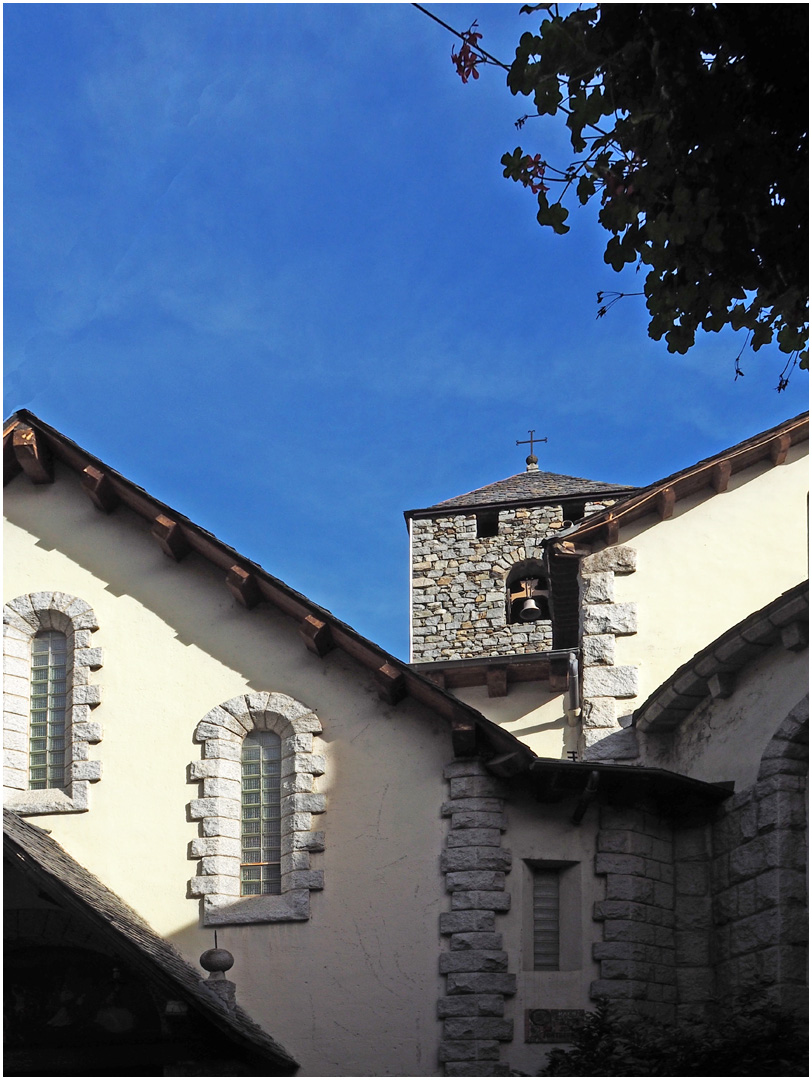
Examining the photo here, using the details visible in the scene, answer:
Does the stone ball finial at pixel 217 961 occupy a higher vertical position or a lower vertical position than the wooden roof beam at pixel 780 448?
lower

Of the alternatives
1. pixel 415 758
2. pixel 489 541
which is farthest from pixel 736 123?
pixel 489 541

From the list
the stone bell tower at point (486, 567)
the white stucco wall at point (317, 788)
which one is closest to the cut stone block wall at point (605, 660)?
the white stucco wall at point (317, 788)

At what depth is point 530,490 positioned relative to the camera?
3081 cm

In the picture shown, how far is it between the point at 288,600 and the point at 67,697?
242 centimetres

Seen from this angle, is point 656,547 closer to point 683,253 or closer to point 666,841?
point 666,841

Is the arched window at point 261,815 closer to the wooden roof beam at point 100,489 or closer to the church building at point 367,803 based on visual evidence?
the church building at point 367,803

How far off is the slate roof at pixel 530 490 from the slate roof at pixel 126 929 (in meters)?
18.1

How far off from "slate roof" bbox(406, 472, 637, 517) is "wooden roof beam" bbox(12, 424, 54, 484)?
15.8 metres

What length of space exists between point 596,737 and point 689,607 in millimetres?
1676

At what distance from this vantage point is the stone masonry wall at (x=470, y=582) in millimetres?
27656

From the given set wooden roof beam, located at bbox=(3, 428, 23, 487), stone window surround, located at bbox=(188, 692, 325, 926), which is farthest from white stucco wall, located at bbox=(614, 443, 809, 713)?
wooden roof beam, located at bbox=(3, 428, 23, 487)

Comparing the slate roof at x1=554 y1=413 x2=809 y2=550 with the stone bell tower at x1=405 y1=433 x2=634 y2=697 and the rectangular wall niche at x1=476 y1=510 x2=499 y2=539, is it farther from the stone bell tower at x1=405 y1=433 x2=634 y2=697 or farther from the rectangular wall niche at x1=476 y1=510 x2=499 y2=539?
the rectangular wall niche at x1=476 y1=510 x2=499 y2=539

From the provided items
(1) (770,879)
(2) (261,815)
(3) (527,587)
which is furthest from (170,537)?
(3) (527,587)

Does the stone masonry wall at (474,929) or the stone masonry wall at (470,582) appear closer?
the stone masonry wall at (474,929)
